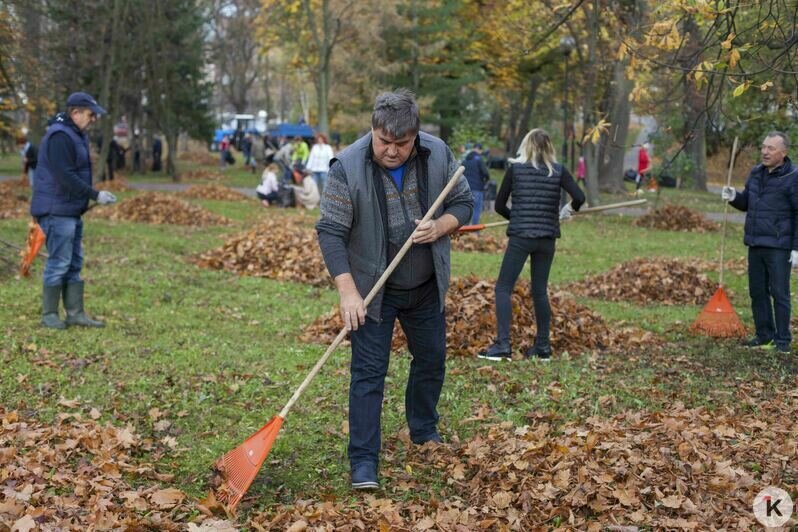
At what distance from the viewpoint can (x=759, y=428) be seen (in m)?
6.00

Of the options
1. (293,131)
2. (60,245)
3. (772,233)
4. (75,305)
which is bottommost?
(75,305)

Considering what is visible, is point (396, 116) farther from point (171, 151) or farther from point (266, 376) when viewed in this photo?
point (171, 151)

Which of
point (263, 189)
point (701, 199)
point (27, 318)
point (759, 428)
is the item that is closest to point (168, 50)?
point (263, 189)

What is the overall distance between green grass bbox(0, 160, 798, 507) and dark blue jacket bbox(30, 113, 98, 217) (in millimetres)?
1161

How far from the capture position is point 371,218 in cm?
522

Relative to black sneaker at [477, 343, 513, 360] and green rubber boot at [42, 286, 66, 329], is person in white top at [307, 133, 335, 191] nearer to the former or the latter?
green rubber boot at [42, 286, 66, 329]

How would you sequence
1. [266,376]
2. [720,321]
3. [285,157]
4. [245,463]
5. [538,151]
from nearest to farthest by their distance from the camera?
[245,463], [266,376], [538,151], [720,321], [285,157]

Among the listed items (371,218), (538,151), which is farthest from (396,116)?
(538,151)

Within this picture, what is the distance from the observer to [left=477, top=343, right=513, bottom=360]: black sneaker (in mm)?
8617

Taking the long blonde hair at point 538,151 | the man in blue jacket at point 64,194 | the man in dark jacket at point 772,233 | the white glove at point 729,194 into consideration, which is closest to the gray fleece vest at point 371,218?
the long blonde hair at point 538,151

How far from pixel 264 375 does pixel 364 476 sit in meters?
2.85

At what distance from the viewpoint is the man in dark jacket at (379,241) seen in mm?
5152

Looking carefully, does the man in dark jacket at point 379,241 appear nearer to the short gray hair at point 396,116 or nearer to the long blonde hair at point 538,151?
the short gray hair at point 396,116

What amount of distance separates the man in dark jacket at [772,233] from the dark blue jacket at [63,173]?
6.00 meters
